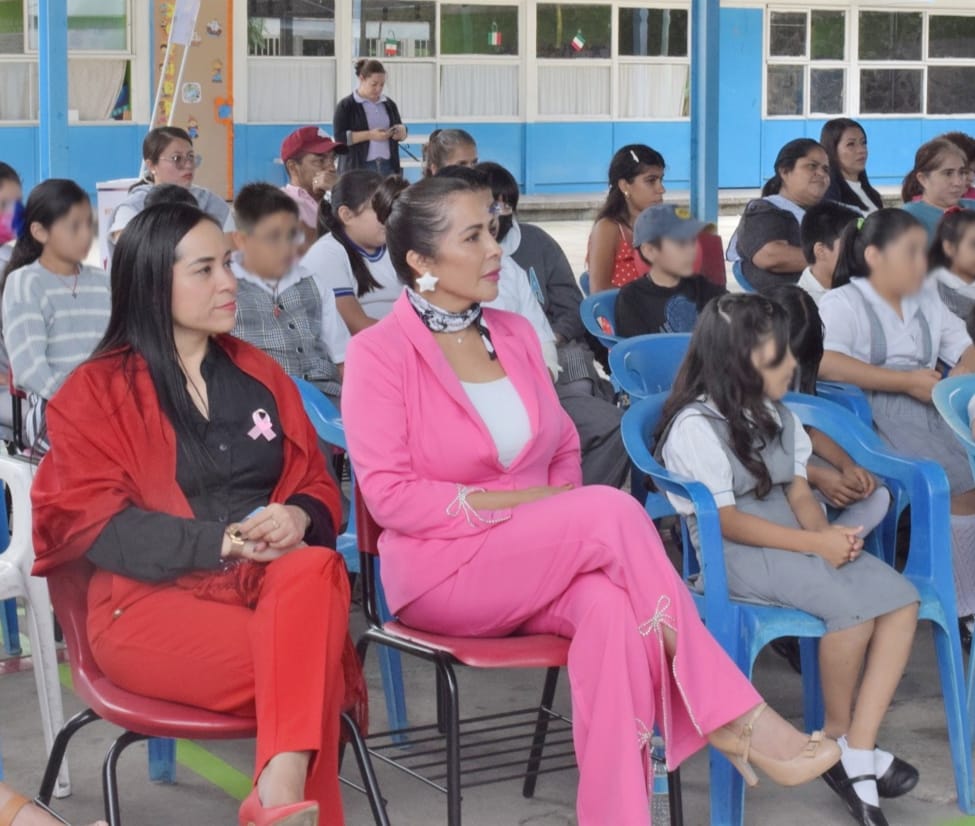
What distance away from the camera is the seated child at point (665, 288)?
4.82 m

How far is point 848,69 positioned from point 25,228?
15.8 meters

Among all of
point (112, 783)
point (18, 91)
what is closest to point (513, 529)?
point (112, 783)

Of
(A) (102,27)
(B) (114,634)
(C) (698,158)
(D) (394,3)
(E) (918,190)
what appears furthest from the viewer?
(D) (394,3)

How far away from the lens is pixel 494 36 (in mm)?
17422

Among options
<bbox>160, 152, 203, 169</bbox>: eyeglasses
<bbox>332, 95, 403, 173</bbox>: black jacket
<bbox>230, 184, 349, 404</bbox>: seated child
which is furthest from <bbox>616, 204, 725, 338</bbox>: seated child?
<bbox>332, 95, 403, 173</bbox>: black jacket

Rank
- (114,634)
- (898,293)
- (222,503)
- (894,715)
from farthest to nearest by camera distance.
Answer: (898,293) < (894,715) < (222,503) < (114,634)

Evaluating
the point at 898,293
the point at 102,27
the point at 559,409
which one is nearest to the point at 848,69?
the point at 102,27

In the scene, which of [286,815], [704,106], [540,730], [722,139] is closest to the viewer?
[286,815]

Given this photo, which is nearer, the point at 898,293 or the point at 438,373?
the point at 438,373

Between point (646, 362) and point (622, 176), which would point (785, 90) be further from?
point (646, 362)

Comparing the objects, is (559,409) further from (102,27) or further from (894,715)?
(102,27)

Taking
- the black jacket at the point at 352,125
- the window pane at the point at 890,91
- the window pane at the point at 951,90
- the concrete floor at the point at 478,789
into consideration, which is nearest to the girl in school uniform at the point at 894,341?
the concrete floor at the point at 478,789

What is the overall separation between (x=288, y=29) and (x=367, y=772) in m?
14.6

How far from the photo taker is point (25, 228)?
4492mm
